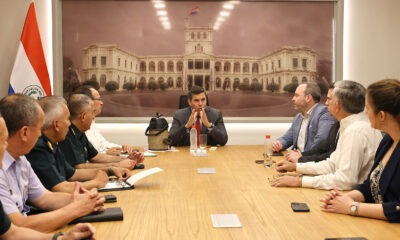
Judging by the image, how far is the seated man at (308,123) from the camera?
4367 millimetres

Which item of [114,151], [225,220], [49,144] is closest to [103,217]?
[225,220]

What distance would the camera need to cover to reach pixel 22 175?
7.57ft

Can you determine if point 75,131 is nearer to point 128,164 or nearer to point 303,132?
point 128,164

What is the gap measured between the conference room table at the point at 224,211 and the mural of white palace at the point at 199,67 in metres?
3.00

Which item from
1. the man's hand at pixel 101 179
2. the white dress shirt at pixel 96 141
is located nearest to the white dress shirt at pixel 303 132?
the white dress shirt at pixel 96 141

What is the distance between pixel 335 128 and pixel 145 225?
2.16 meters

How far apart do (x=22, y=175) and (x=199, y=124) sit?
300cm

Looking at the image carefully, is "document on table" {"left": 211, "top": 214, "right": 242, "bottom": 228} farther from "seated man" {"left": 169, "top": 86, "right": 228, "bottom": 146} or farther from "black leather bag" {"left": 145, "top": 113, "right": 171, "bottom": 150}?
"seated man" {"left": 169, "top": 86, "right": 228, "bottom": 146}

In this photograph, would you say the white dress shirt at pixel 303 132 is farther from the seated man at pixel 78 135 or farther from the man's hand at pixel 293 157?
the seated man at pixel 78 135

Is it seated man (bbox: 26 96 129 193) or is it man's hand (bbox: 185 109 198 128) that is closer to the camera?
seated man (bbox: 26 96 129 193)

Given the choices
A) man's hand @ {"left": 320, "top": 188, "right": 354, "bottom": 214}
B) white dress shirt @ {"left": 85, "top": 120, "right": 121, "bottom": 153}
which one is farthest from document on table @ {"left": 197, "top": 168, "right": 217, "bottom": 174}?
white dress shirt @ {"left": 85, "top": 120, "right": 121, "bottom": 153}

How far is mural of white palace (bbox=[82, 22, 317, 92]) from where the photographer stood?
6.37m

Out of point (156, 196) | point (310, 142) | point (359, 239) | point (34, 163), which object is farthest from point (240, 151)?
point (359, 239)

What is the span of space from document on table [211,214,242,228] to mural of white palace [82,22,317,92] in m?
4.31
